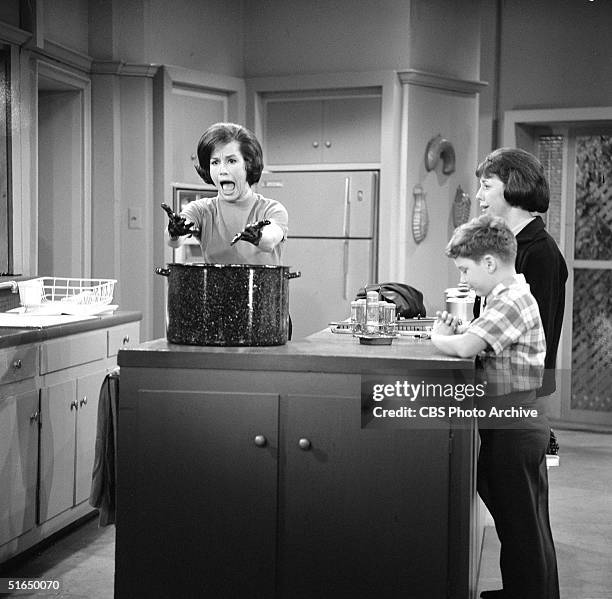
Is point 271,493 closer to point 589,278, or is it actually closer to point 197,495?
point 197,495

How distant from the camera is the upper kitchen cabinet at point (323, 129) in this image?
6.16 m

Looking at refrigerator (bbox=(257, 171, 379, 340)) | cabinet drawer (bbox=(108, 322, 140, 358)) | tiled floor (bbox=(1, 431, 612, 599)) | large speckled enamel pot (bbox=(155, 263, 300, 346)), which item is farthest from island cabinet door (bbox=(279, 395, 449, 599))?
refrigerator (bbox=(257, 171, 379, 340))

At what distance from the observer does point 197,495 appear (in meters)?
2.66

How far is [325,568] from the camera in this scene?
2.62 metres

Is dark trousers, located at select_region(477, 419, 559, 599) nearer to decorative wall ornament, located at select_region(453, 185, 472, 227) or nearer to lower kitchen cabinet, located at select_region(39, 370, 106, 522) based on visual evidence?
lower kitchen cabinet, located at select_region(39, 370, 106, 522)

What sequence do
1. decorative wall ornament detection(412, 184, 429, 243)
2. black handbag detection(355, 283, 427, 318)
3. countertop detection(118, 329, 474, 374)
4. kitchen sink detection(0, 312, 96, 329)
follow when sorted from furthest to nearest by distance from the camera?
decorative wall ornament detection(412, 184, 429, 243) → black handbag detection(355, 283, 427, 318) → kitchen sink detection(0, 312, 96, 329) → countertop detection(118, 329, 474, 374)

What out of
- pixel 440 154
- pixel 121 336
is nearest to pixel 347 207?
pixel 440 154

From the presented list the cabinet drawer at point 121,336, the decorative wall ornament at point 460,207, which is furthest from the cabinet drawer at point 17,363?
the decorative wall ornament at point 460,207

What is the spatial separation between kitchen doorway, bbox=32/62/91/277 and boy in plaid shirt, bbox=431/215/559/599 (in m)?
3.37

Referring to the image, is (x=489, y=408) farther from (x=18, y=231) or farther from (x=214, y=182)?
(x=18, y=231)

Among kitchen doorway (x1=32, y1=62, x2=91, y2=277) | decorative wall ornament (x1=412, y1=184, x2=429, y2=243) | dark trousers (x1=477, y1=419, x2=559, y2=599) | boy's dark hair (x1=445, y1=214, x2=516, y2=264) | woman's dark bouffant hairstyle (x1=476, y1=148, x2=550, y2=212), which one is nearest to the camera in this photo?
boy's dark hair (x1=445, y1=214, x2=516, y2=264)

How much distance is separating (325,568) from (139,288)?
11.3 ft

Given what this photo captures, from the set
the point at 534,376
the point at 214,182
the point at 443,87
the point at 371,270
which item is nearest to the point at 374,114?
the point at 443,87

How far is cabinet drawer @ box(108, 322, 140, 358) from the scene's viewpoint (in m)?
4.35
